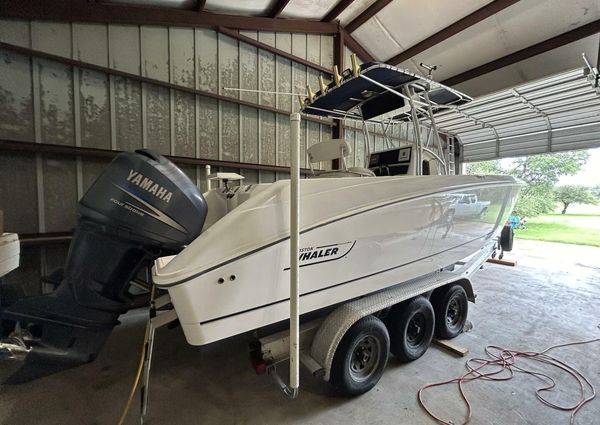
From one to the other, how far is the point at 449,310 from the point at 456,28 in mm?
4077

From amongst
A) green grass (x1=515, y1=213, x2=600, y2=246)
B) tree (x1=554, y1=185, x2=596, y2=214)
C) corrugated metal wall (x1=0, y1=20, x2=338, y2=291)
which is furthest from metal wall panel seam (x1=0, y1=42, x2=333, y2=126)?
tree (x1=554, y1=185, x2=596, y2=214)

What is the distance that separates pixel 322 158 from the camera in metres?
2.23

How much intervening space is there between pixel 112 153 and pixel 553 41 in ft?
19.5

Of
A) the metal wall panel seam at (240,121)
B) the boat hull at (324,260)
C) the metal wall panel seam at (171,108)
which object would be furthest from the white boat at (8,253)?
the metal wall panel seam at (240,121)

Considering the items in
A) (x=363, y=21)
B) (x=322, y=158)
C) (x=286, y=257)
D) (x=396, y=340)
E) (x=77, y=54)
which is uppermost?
(x=363, y=21)

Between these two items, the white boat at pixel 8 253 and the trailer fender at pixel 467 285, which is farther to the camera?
the trailer fender at pixel 467 285

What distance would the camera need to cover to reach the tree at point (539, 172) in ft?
42.7

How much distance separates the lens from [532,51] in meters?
4.04

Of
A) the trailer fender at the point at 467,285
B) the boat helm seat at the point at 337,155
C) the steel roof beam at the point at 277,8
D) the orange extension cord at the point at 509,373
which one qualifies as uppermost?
the steel roof beam at the point at 277,8

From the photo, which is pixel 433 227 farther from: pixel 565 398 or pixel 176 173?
pixel 176 173

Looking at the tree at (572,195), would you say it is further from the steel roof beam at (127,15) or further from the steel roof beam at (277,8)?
the steel roof beam at (277,8)

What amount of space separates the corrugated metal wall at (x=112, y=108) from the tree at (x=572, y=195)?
53.3 ft

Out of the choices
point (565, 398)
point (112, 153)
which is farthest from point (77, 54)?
point (565, 398)

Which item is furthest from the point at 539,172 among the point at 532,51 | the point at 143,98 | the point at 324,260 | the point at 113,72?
the point at 113,72
